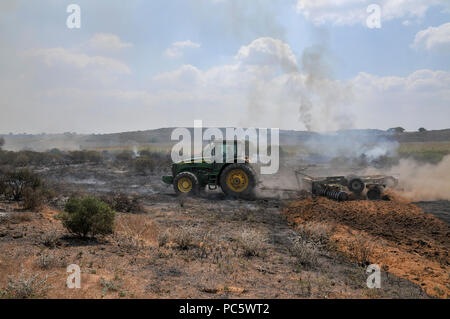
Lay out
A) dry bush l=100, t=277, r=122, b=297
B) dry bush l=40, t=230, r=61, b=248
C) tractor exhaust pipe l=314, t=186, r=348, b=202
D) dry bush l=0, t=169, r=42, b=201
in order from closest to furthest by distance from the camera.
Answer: dry bush l=100, t=277, r=122, b=297 → dry bush l=40, t=230, r=61, b=248 → dry bush l=0, t=169, r=42, b=201 → tractor exhaust pipe l=314, t=186, r=348, b=202

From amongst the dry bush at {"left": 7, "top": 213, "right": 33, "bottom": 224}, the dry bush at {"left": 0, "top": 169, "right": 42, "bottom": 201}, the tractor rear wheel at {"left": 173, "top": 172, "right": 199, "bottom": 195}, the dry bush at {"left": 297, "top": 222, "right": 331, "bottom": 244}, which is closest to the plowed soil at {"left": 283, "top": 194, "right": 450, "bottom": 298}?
the dry bush at {"left": 297, "top": 222, "right": 331, "bottom": 244}

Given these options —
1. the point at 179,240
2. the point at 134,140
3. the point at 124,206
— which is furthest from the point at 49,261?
the point at 134,140

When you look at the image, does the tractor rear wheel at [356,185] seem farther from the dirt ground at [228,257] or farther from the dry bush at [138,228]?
the dry bush at [138,228]

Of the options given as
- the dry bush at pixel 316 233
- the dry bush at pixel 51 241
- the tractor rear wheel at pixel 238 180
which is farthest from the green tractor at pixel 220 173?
the dry bush at pixel 51 241

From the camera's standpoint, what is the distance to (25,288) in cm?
442

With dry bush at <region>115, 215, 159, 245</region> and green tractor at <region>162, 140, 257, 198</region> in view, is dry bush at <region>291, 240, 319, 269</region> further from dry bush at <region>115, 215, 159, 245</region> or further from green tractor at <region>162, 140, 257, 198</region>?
green tractor at <region>162, 140, 257, 198</region>

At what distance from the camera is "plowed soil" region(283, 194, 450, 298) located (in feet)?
20.5

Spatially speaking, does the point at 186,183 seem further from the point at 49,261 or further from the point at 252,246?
the point at 49,261

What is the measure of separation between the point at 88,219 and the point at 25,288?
295 centimetres

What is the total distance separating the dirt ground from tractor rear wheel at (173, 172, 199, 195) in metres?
3.38

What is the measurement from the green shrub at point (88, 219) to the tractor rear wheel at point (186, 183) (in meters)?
6.99

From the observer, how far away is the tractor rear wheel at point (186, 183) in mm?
14617

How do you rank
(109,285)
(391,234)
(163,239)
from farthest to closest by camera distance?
(391,234), (163,239), (109,285)
